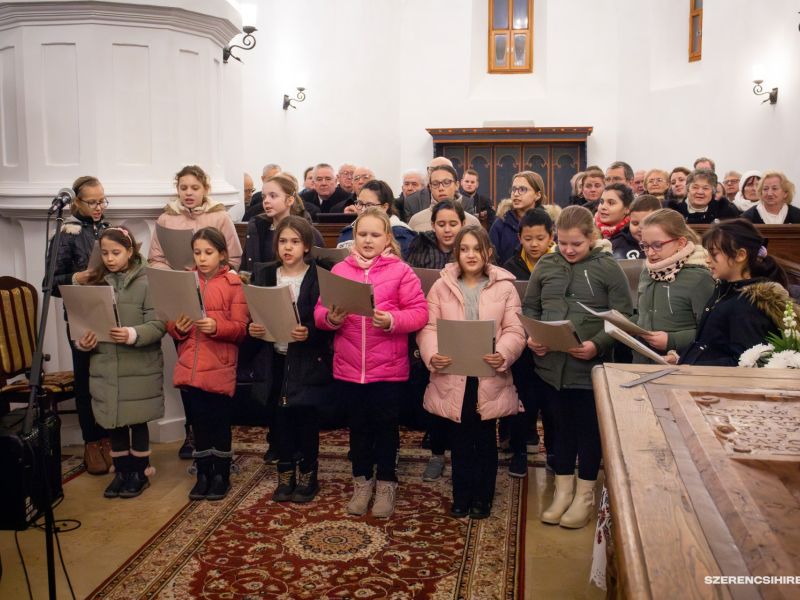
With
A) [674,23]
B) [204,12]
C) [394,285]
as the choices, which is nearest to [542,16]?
[674,23]

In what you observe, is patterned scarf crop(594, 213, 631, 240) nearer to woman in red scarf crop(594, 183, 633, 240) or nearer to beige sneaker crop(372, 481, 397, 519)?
woman in red scarf crop(594, 183, 633, 240)

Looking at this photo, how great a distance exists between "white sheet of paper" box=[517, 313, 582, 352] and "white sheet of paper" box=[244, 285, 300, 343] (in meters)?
1.04

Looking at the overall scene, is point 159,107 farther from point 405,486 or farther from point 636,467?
point 636,467

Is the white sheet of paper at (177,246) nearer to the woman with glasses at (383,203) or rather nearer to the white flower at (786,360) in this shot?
the woman with glasses at (383,203)

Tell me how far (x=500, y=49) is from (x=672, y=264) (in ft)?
39.3

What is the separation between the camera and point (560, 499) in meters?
4.05

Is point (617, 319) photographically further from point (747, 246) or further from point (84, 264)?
point (84, 264)

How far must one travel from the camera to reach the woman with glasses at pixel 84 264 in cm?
477

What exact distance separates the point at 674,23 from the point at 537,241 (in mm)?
10765

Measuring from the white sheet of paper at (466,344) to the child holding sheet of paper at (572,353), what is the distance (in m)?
0.29

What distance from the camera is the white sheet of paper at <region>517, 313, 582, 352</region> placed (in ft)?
11.8

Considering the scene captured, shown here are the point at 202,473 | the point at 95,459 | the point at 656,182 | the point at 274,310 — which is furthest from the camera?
the point at 656,182

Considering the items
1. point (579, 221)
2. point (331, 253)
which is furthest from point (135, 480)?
point (579, 221)

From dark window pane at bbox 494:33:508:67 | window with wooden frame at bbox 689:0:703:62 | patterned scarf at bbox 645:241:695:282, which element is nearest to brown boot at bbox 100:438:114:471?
patterned scarf at bbox 645:241:695:282
